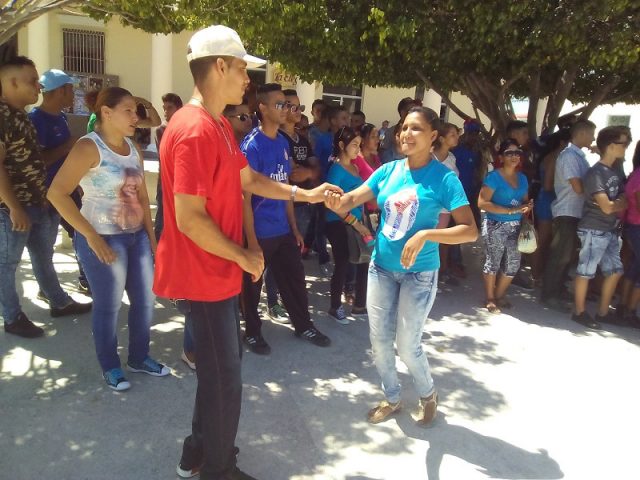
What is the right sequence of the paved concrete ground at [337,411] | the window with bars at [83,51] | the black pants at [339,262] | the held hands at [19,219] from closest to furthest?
the paved concrete ground at [337,411], the held hands at [19,219], the black pants at [339,262], the window with bars at [83,51]

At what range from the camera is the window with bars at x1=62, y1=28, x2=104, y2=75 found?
51.3 ft

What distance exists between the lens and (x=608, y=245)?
5.06m

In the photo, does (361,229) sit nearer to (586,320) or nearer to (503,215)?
(503,215)

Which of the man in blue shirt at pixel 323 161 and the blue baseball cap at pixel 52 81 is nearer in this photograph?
the blue baseball cap at pixel 52 81

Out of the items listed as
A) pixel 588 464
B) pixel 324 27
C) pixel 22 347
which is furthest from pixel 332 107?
pixel 588 464

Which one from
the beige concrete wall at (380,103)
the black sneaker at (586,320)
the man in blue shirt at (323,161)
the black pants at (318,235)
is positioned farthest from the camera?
the beige concrete wall at (380,103)

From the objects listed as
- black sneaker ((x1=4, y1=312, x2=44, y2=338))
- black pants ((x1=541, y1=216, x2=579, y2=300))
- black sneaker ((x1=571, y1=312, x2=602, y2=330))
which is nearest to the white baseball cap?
black sneaker ((x1=4, y1=312, x2=44, y2=338))

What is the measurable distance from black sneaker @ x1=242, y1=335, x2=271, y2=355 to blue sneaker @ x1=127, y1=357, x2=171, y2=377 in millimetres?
698

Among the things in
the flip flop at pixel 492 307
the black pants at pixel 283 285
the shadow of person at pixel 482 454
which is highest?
the black pants at pixel 283 285

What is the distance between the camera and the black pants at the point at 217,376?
2.29 m

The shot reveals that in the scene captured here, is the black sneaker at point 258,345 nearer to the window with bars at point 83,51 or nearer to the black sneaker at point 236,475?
the black sneaker at point 236,475

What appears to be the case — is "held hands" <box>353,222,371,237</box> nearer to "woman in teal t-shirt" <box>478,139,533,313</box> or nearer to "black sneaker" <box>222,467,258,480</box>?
"woman in teal t-shirt" <box>478,139,533,313</box>

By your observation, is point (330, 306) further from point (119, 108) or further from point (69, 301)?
point (119, 108)

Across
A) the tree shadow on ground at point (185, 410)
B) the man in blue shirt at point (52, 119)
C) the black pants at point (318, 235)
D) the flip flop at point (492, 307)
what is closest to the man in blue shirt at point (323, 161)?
the black pants at point (318, 235)
